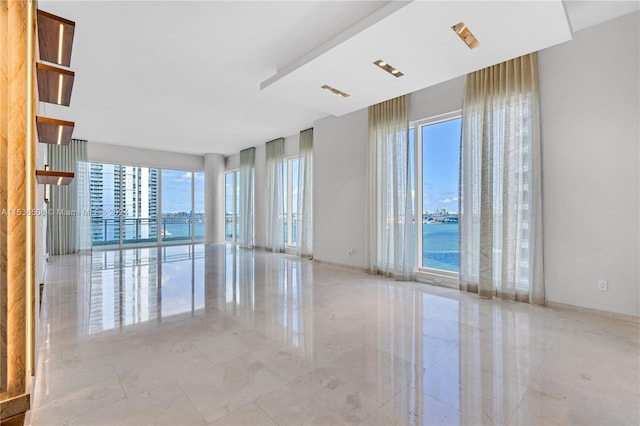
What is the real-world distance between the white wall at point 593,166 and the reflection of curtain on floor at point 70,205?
32.0 feet

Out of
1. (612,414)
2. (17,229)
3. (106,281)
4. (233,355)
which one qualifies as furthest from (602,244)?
(106,281)

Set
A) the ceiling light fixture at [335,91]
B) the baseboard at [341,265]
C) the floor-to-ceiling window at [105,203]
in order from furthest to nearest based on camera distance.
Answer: the floor-to-ceiling window at [105,203] → the baseboard at [341,265] → the ceiling light fixture at [335,91]

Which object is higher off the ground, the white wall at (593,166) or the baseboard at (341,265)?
the white wall at (593,166)

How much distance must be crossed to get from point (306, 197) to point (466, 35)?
4529mm

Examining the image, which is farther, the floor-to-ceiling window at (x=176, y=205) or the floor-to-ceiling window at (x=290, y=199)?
the floor-to-ceiling window at (x=176, y=205)

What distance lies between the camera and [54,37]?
1.68 m

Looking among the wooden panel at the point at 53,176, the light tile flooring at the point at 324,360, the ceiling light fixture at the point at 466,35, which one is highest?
the ceiling light fixture at the point at 466,35

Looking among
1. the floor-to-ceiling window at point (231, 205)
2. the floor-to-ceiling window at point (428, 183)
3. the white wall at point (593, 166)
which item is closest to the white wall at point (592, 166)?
the white wall at point (593, 166)

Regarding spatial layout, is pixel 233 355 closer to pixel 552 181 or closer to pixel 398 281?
pixel 398 281

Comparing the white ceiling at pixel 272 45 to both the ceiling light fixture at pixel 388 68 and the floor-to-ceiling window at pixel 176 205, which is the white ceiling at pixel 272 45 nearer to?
the ceiling light fixture at pixel 388 68

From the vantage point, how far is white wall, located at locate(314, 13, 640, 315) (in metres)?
2.98

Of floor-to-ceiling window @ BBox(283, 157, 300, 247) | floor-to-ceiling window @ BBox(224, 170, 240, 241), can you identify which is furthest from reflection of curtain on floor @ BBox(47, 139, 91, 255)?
floor-to-ceiling window @ BBox(283, 157, 300, 247)

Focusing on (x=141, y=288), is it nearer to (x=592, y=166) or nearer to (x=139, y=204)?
(x=592, y=166)

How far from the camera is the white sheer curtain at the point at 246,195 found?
344 inches
